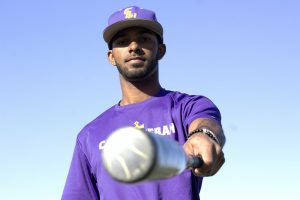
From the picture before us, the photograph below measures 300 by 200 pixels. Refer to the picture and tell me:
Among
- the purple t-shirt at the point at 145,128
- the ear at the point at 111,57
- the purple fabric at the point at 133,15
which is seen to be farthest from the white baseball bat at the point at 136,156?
the ear at the point at 111,57

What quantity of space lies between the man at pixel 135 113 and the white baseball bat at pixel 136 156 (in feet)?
→ 9.70

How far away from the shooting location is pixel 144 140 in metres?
2.55

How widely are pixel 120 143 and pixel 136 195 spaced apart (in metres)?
3.42

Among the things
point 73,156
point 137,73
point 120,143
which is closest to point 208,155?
point 120,143

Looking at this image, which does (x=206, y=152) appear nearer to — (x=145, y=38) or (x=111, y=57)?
(x=145, y=38)

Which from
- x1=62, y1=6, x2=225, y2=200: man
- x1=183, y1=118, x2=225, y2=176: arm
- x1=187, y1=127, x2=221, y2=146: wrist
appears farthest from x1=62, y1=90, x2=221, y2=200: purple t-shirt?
x1=183, y1=118, x2=225, y2=176: arm

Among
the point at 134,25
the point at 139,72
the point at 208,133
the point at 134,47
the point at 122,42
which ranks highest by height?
the point at 134,25

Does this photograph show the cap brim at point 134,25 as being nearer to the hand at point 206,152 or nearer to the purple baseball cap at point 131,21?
the purple baseball cap at point 131,21

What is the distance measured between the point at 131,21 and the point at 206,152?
3149mm

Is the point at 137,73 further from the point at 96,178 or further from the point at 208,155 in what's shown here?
the point at 208,155

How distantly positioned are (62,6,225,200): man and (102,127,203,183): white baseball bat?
296 centimetres

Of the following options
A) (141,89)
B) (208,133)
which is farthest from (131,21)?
(208,133)

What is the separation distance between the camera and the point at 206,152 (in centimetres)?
362

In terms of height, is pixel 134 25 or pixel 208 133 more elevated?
pixel 134 25
